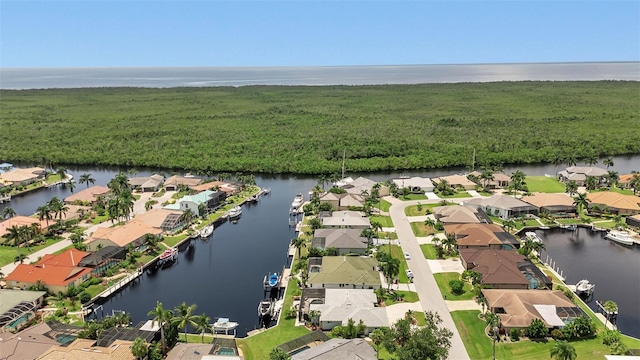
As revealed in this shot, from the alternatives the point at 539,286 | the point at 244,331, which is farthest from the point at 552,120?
the point at 244,331

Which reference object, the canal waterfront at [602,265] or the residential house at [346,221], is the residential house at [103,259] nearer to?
the residential house at [346,221]

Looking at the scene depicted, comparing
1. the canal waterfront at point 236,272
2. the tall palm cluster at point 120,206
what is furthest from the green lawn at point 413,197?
the tall palm cluster at point 120,206

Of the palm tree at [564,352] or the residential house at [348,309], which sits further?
the residential house at [348,309]

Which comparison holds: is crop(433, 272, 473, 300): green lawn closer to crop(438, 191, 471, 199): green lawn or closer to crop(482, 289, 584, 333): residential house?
crop(482, 289, 584, 333): residential house

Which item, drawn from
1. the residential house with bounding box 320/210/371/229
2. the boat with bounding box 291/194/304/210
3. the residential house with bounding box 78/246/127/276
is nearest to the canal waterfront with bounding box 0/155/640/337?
the boat with bounding box 291/194/304/210

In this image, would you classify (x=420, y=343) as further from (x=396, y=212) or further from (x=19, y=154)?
(x=19, y=154)
